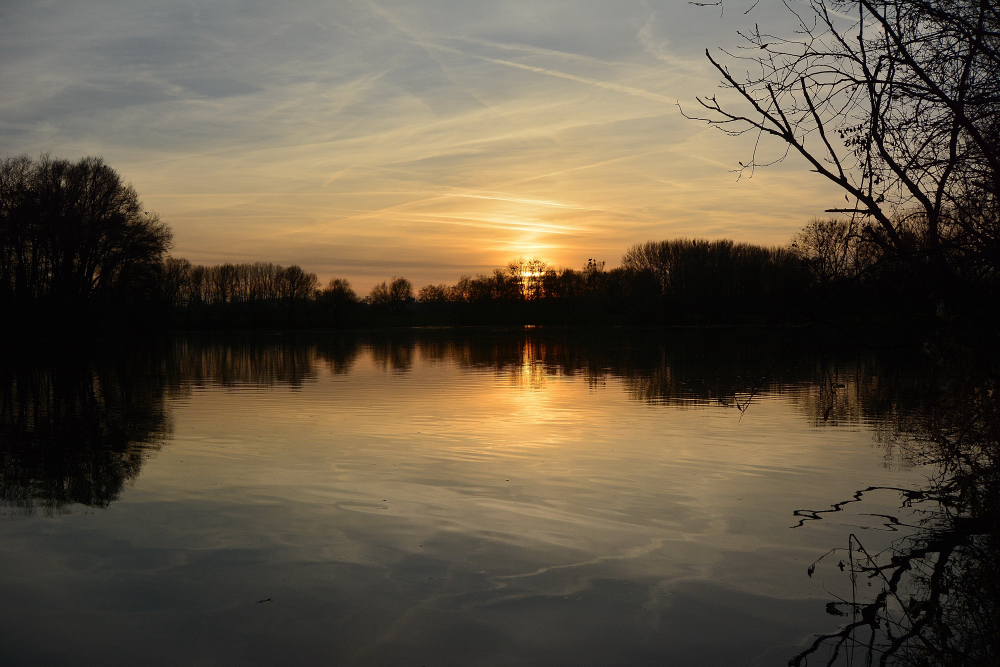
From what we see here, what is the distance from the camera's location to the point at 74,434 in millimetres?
13359

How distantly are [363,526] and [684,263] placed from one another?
92812mm

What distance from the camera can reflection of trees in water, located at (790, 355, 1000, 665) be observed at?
506 centimetres

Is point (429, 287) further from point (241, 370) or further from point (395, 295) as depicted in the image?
point (241, 370)

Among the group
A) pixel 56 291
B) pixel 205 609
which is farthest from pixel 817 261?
pixel 56 291

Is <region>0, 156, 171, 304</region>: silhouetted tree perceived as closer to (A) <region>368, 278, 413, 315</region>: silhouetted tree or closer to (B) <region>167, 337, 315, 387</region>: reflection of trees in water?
(B) <region>167, 337, 315, 387</region>: reflection of trees in water

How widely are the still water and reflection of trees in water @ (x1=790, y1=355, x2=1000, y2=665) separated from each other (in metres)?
0.24

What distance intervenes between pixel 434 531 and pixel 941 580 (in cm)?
436

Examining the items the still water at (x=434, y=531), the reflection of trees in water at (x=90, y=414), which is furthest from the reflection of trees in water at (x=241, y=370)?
the still water at (x=434, y=531)

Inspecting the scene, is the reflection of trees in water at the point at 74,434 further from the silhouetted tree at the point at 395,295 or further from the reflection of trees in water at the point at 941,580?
the silhouetted tree at the point at 395,295

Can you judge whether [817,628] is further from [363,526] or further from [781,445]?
[781,445]

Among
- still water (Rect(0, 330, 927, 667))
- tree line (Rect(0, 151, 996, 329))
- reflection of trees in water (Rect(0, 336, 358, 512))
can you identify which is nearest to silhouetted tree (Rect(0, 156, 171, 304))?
tree line (Rect(0, 151, 996, 329))

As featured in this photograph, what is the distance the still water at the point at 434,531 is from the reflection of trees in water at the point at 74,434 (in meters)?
0.08

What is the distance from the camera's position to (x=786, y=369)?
25594 millimetres

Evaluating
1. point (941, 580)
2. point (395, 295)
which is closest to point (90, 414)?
point (941, 580)
